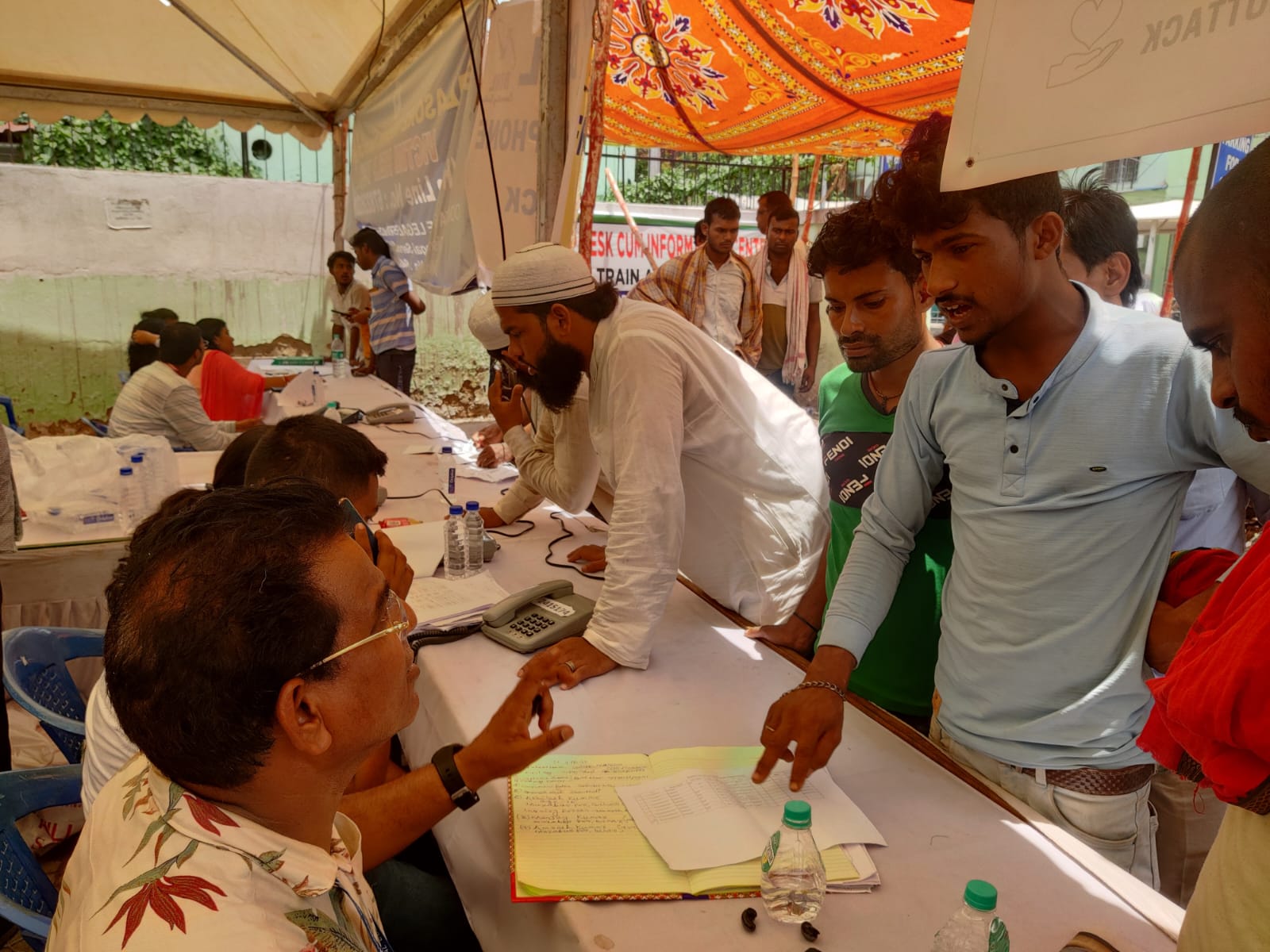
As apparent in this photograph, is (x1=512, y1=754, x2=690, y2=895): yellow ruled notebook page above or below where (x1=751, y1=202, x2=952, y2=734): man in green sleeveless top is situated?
below

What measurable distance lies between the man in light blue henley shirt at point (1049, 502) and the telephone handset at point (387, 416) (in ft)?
12.1

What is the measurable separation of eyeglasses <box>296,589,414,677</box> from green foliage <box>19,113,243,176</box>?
1055cm

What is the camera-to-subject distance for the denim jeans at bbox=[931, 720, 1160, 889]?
1.27 metres

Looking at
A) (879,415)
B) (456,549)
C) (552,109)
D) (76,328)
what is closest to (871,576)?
(879,415)

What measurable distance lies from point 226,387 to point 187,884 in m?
4.94

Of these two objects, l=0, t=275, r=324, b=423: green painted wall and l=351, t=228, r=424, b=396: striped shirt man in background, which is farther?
l=0, t=275, r=324, b=423: green painted wall

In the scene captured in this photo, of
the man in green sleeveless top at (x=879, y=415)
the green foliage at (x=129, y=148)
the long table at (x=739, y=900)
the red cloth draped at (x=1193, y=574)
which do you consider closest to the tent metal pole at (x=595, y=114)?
the man in green sleeveless top at (x=879, y=415)

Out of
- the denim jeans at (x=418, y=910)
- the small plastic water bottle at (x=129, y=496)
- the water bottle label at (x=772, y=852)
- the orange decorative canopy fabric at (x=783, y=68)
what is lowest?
the denim jeans at (x=418, y=910)

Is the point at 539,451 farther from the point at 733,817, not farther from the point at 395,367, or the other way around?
the point at 395,367

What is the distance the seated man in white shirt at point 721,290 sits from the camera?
5.81m

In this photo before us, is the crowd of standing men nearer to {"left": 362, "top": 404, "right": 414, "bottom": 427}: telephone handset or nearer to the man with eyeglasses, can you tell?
the man with eyeglasses

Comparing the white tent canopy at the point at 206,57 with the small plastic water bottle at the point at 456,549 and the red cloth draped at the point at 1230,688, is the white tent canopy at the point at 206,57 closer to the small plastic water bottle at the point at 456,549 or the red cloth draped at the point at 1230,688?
the small plastic water bottle at the point at 456,549

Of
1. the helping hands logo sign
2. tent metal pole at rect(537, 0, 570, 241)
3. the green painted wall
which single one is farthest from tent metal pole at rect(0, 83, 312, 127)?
the helping hands logo sign

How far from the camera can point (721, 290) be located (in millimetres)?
5879
